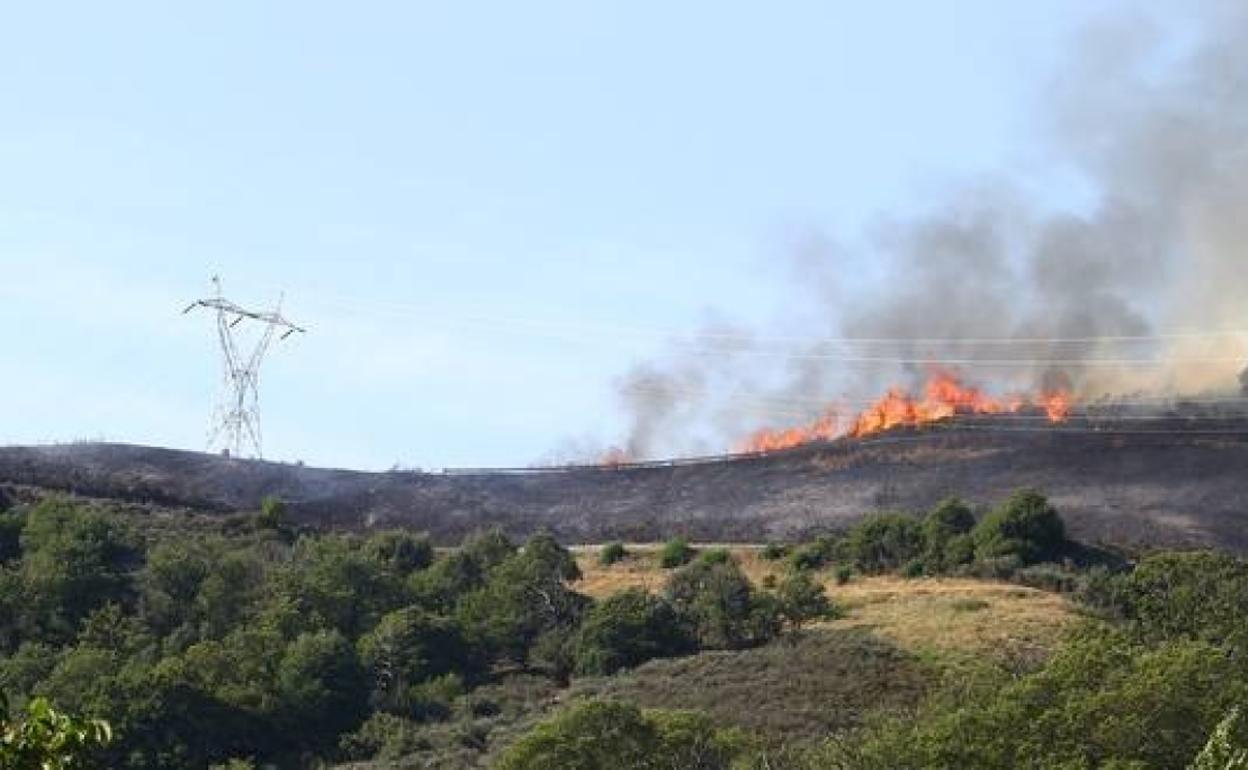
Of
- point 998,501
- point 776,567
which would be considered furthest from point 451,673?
point 998,501

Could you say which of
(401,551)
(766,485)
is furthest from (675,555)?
(766,485)

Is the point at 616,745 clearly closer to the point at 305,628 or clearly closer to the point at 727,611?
the point at 727,611

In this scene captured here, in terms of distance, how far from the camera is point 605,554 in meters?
110

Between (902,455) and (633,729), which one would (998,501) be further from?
(633,729)

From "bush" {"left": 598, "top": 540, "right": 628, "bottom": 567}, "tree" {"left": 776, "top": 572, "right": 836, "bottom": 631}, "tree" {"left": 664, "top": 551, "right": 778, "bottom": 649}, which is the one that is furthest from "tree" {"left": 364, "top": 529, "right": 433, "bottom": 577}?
"tree" {"left": 776, "top": 572, "right": 836, "bottom": 631}

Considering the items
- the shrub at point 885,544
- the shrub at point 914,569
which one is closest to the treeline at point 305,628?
the shrub at point 885,544

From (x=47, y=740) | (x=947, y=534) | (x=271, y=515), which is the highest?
(x=271, y=515)

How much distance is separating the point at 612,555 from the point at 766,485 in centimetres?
2029

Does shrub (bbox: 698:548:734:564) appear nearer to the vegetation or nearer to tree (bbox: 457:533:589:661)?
the vegetation

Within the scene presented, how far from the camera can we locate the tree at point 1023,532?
9669 cm

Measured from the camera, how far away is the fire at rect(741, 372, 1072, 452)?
5404 inches

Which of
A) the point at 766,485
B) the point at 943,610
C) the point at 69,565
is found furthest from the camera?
the point at 766,485

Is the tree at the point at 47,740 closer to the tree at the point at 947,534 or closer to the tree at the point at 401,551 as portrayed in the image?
the tree at the point at 947,534

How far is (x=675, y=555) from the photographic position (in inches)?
4131
